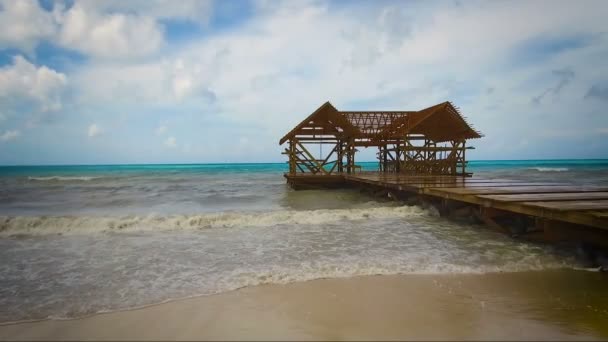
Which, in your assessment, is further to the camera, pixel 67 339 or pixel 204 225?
pixel 204 225

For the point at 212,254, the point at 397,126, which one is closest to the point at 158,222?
the point at 212,254

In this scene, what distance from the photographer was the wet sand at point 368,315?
349cm

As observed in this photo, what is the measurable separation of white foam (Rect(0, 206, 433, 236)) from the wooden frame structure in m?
9.24

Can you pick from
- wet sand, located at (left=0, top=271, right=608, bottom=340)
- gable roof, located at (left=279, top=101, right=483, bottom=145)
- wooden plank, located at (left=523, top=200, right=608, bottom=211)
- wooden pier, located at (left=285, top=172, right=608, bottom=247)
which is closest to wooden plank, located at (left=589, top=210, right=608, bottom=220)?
wooden pier, located at (left=285, top=172, right=608, bottom=247)

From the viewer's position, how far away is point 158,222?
33.9 feet

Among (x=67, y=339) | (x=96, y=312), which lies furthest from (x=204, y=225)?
(x=67, y=339)

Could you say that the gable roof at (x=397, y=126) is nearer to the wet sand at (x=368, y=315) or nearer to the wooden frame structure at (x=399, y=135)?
the wooden frame structure at (x=399, y=135)

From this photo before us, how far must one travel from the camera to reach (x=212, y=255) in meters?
6.80

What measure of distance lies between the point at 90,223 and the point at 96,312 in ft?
23.5

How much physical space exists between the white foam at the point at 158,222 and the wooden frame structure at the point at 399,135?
9237mm

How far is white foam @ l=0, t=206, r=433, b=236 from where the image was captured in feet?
31.9

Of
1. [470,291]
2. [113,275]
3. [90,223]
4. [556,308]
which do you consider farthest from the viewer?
[90,223]

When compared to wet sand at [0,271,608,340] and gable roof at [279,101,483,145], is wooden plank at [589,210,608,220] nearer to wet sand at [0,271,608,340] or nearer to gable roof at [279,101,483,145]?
wet sand at [0,271,608,340]

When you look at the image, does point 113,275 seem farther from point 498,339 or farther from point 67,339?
point 498,339
